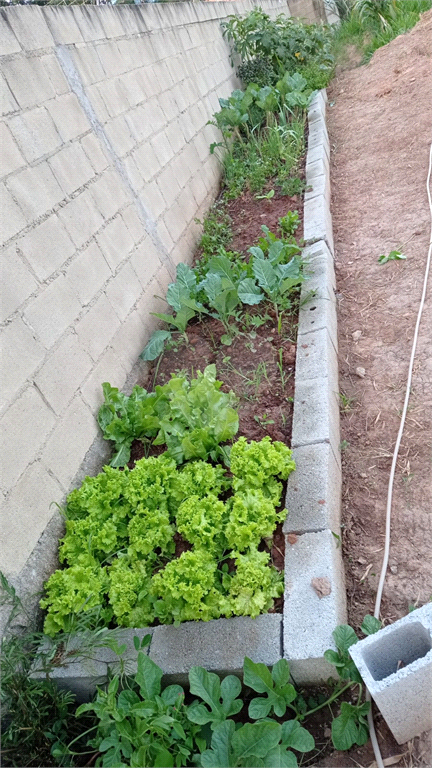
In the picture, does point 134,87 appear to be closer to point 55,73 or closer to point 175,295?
point 55,73

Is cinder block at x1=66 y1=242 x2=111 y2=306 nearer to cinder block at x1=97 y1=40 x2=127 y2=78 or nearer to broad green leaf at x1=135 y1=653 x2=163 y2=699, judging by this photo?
cinder block at x1=97 y1=40 x2=127 y2=78

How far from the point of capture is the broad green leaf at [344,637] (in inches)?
66.1

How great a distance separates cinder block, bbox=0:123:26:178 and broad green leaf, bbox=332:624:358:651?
2287 mm

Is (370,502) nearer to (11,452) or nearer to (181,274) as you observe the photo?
(11,452)

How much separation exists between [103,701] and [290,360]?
1.96m

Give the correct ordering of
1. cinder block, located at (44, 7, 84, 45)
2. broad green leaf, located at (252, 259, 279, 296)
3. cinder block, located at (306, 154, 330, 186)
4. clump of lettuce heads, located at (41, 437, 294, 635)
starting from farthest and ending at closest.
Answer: cinder block, located at (306, 154, 330, 186)
broad green leaf, located at (252, 259, 279, 296)
cinder block, located at (44, 7, 84, 45)
clump of lettuce heads, located at (41, 437, 294, 635)

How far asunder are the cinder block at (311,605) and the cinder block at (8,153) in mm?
2052

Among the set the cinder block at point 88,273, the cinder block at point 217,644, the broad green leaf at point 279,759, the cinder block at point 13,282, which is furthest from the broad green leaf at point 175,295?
the broad green leaf at point 279,759

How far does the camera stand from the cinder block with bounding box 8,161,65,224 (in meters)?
2.44

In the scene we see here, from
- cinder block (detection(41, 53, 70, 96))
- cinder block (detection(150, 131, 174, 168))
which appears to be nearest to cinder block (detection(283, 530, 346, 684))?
Result: cinder block (detection(41, 53, 70, 96))

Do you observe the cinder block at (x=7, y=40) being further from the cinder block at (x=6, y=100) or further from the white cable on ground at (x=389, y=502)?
the white cable on ground at (x=389, y=502)

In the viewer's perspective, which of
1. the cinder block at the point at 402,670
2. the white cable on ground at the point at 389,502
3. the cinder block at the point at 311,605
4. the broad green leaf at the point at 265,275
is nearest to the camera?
the cinder block at the point at 402,670

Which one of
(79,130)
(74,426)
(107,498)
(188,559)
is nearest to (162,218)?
(79,130)

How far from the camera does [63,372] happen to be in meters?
2.58
